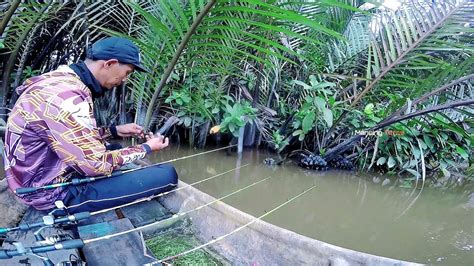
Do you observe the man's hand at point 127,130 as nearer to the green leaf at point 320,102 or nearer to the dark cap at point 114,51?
the dark cap at point 114,51

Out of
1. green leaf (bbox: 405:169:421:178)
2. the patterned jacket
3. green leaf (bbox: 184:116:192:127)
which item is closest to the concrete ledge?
the patterned jacket

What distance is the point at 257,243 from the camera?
1.54 meters

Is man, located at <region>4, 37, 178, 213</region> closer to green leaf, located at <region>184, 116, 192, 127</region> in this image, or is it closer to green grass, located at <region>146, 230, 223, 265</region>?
green grass, located at <region>146, 230, 223, 265</region>

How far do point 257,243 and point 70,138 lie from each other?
2.90ft

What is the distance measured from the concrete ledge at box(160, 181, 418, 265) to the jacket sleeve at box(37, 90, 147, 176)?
60 centimetres

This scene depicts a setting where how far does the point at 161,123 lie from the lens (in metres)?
4.20

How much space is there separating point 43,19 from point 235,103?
199 centimetres

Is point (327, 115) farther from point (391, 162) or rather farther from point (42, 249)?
point (42, 249)

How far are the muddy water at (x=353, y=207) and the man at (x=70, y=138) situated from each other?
4.33 ft

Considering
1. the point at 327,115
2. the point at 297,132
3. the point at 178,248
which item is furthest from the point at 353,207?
the point at 178,248

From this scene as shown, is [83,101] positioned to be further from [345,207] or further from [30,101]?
[345,207]

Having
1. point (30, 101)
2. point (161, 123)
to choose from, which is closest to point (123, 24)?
point (161, 123)

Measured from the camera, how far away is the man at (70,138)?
4.38 feet

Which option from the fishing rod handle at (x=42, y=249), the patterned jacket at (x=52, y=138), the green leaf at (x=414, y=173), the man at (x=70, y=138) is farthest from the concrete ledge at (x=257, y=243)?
the green leaf at (x=414, y=173)
